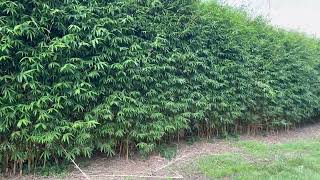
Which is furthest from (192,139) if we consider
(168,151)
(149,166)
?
(149,166)

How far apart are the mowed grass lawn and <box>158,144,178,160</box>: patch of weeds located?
401 mm

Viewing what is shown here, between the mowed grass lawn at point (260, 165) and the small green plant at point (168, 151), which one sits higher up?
the small green plant at point (168, 151)

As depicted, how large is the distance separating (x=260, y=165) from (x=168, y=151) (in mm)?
1353

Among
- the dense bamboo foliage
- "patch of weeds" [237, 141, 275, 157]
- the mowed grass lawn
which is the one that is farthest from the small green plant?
"patch of weeds" [237, 141, 275, 157]

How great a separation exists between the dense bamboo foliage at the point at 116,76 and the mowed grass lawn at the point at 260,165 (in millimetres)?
774

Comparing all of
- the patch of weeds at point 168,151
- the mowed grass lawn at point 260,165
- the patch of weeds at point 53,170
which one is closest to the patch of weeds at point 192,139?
the patch of weeds at point 168,151

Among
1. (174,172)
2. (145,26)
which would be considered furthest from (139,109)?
(145,26)

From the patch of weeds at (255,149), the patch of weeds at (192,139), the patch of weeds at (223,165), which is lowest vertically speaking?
the patch of weeds at (223,165)

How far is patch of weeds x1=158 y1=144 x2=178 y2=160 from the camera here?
15.1ft

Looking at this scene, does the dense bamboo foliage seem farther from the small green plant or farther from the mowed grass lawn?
the mowed grass lawn

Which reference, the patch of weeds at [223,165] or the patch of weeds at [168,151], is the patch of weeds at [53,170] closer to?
the patch of weeds at [168,151]

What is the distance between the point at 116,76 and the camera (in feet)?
12.9

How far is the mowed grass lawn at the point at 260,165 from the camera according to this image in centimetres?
380

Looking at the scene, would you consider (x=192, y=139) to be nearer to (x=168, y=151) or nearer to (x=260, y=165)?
(x=168, y=151)
